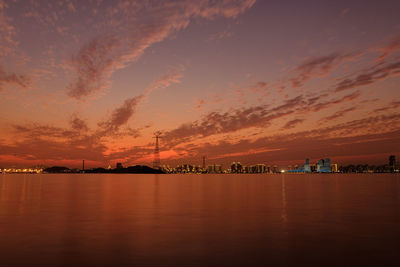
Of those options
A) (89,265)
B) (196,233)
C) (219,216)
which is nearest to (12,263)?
(89,265)

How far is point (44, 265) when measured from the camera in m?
→ 17.0

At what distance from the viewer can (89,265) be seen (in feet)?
56.2

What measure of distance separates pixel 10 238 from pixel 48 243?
12.5 feet

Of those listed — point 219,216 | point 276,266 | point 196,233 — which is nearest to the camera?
point 276,266

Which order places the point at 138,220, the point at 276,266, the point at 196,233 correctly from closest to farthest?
the point at 276,266 → the point at 196,233 → the point at 138,220

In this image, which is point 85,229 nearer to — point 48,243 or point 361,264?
point 48,243

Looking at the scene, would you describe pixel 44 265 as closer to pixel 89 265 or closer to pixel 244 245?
pixel 89 265

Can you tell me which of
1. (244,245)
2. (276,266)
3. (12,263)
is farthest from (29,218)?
(276,266)

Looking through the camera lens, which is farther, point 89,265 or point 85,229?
point 85,229

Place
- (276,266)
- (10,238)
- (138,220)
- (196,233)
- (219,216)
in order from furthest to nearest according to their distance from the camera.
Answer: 1. (219,216)
2. (138,220)
3. (196,233)
4. (10,238)
5. (276,266)

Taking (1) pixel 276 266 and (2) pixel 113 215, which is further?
(2) pixel 113 215

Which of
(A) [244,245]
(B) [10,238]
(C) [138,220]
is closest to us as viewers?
(A) [244,245]

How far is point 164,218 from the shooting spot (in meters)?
33.8

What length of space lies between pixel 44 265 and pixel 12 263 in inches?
71.2
